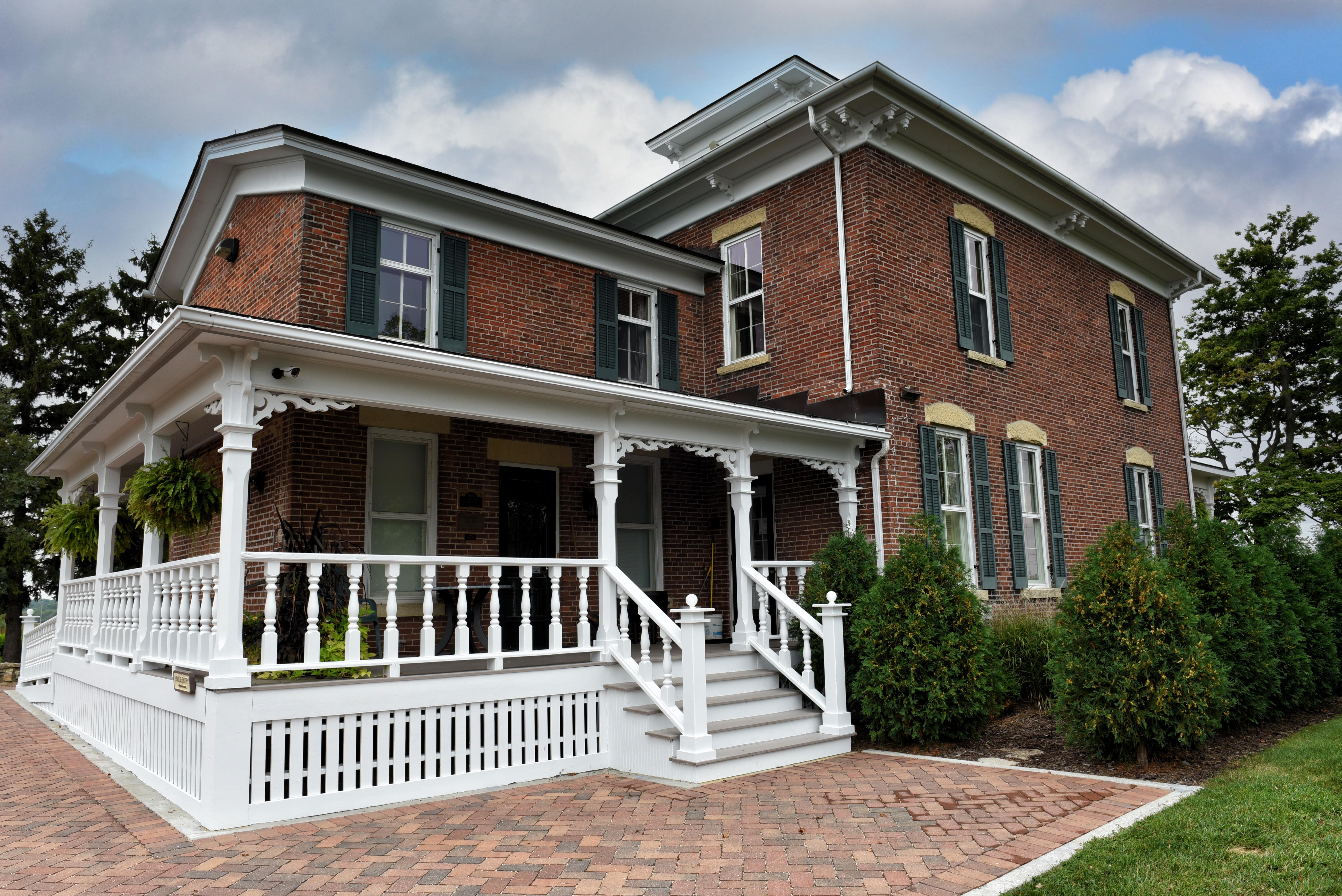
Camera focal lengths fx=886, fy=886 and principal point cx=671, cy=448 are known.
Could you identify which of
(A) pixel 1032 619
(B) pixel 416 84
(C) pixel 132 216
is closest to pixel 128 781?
(A) pixel 1032 619

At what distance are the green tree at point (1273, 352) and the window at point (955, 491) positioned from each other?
14984 mm

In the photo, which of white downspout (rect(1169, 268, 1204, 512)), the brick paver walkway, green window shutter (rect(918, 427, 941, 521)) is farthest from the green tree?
the brick paver walkway

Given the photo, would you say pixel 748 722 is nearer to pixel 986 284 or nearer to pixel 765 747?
pixel 765 747

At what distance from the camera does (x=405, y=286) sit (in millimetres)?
10117

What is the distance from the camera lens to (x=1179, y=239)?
1291 inches

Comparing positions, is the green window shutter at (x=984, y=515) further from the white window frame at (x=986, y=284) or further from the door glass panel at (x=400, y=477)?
the door glass panel at (x=400, y=477)

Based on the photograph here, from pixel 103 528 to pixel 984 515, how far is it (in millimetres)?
10762

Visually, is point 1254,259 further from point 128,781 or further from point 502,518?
point 128,781

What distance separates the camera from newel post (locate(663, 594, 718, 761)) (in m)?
7.09

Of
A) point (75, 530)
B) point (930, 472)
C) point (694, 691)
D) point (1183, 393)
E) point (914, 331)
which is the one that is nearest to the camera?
point (694, 691)

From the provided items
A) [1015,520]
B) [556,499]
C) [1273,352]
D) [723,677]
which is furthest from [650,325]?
[1273,352]

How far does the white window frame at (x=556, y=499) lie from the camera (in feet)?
34.8

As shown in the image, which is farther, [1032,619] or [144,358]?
[1032,619]

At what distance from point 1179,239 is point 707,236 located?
27138 millimetres
